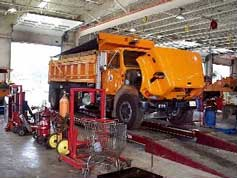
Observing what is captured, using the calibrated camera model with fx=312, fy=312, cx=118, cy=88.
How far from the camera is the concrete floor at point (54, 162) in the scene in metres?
4.93

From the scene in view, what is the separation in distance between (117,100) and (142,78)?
0.97 meters

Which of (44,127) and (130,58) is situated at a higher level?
(130,58)

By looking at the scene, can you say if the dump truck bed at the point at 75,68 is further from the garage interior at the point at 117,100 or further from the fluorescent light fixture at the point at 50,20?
the fluorescent light fixture at the point at 50,20

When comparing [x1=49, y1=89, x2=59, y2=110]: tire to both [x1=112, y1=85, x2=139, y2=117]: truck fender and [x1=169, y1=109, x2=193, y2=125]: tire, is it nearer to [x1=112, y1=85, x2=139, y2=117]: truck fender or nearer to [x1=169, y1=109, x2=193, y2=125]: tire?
[x1=112, y1=85, x2=139, y2=117]: truck fender

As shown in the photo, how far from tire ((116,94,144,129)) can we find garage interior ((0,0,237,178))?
25 mm

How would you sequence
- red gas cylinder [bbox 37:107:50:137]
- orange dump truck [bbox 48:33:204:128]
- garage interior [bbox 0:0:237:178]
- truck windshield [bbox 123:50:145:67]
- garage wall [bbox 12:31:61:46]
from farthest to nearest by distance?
A: 1. garage wall [bbox 12:31:61:46]
2. truck windshield [bbox 123:50:145:67]
3. orange dump truck [bbox 48:33:204:128]
4. red gas cylinder [bbox 37:107:50:137]
5. garage interior [bbox 0:0:237:178]

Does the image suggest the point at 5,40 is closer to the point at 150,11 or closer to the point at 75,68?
the point at 75,68

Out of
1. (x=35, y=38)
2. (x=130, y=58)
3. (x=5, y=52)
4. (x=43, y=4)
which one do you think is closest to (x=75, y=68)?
(x=130, y=58)

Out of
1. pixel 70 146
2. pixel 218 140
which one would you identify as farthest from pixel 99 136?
pixel 218 140

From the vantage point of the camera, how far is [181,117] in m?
8.80

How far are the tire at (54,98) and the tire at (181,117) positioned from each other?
4.83m

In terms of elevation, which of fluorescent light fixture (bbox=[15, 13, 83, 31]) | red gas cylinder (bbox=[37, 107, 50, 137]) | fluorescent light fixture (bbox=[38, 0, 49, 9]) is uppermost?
fluorescent light fixture (bbox=[38, 0, 49, 9])

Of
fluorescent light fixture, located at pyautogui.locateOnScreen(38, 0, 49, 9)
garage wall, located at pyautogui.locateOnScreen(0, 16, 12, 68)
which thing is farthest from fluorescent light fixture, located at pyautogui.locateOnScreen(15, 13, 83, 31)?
garage wall, located at pyautogui.locateOnScreen(0, 16, 12, 68)

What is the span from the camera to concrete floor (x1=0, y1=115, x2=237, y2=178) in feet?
16.2
